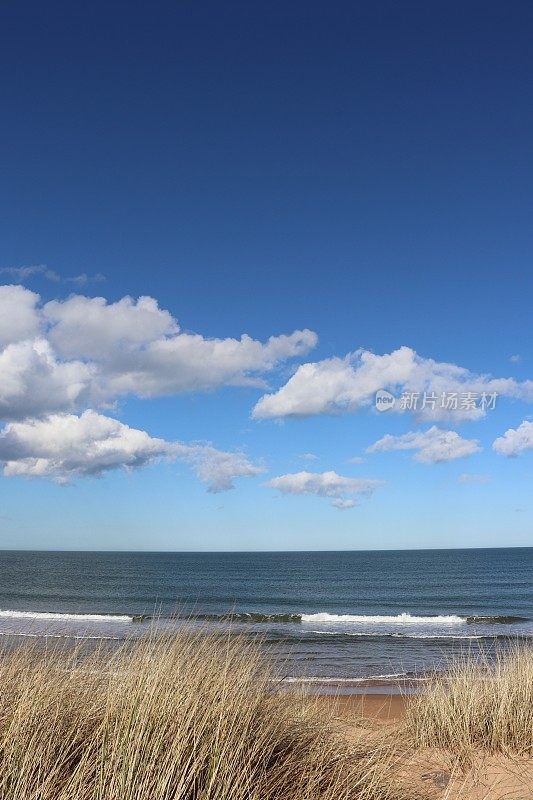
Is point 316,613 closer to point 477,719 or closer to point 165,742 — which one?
point 477,719

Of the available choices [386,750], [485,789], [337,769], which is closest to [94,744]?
[337,769]

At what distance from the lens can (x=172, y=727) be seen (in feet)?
14.5

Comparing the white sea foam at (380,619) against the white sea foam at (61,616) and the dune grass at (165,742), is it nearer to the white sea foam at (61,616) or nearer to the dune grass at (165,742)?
the white sea foam at (61,616)

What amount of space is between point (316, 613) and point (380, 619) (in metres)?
4.63

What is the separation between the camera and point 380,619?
112 ft

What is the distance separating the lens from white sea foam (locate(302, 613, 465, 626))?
32.8 metres

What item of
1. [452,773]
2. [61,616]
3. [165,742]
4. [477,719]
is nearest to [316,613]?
[61,616]

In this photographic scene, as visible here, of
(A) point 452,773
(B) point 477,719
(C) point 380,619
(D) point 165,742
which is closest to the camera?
(D) point 165,742

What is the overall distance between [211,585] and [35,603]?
839 inches

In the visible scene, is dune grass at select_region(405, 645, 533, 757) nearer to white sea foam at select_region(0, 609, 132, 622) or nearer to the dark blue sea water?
the dark blue sea water

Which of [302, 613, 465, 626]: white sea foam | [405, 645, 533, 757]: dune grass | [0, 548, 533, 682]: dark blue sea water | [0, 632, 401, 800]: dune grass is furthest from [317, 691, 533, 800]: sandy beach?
[302, 613, 465, 626]: white sea foam

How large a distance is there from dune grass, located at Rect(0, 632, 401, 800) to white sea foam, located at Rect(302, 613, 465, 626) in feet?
93.8

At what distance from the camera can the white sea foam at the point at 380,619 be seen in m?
32.8

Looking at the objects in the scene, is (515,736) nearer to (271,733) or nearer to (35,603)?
(271,733)
